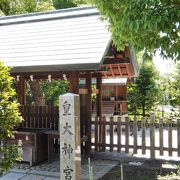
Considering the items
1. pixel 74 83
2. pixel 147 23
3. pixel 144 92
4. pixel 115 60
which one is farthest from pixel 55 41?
pixel 144 92

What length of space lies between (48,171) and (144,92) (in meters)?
14.3

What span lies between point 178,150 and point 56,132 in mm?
3545

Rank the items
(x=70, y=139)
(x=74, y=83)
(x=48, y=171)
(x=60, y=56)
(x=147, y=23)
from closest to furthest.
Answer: (x=147, y=23) → (x=70, y=139) → (x=48, y=171) → (x=60, y=56) → (x=74, y=83)

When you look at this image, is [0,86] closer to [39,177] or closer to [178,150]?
[39,177]

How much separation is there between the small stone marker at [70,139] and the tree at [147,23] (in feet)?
5.05

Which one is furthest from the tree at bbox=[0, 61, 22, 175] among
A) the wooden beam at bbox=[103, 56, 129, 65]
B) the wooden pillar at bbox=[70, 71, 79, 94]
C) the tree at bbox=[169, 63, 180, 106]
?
the tree at bbox=[169, 63, 180, 106]

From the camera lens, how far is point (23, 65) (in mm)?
9586

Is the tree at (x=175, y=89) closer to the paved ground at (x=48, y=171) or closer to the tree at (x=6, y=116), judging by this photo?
the paved ground at (x=48, y=171)

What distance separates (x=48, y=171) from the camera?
28.2 ft

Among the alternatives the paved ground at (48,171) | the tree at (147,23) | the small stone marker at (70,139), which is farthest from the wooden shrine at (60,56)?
the small stone marker at (70,139)

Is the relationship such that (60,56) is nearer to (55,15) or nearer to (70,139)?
(55,15)

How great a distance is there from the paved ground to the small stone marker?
2325 millimetres

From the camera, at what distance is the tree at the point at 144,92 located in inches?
845

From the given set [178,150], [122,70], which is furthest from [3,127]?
[122,70]
